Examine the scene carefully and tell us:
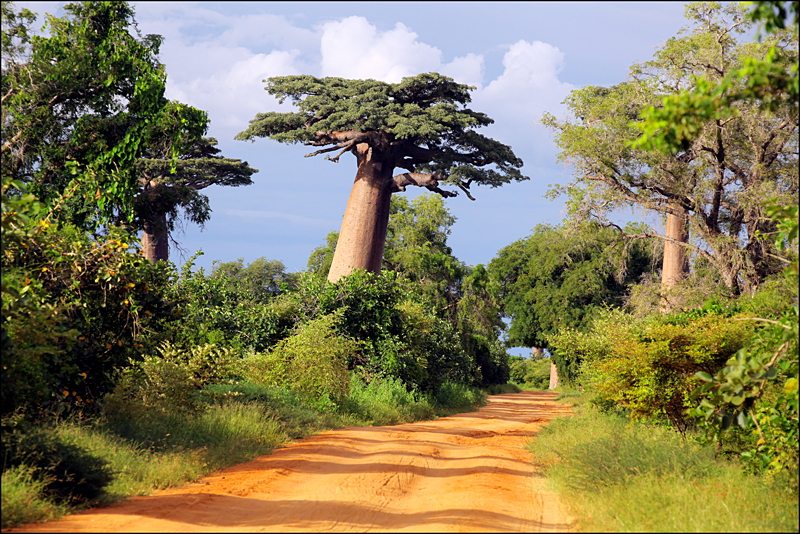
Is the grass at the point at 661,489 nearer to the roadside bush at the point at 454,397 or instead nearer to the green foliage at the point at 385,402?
the green foliage at the point at 385,402

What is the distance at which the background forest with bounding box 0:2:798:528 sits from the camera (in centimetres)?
658

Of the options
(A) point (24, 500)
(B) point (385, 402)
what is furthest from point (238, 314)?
(A) point (24, 500)

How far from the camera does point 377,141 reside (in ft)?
78.1

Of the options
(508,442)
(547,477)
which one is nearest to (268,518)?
(547,477)

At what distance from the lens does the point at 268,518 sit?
6.11 meters

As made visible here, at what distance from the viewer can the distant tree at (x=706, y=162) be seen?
56.4 feet

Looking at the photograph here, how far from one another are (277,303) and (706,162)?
13973 mm

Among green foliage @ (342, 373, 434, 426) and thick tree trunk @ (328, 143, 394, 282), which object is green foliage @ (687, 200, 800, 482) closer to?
green foliage @ (342, 373, 434, 426)

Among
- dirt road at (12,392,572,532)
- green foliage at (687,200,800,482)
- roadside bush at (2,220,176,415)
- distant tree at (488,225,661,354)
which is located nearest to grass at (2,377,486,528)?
dirt road at (12,392,572,532)

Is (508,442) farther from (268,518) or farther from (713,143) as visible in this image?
(713,143)

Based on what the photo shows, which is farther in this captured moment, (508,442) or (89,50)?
(89,50)

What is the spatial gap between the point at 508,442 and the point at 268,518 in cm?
757

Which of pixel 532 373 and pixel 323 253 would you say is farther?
pixel 532 373

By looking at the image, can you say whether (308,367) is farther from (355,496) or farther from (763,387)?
(763,387)
